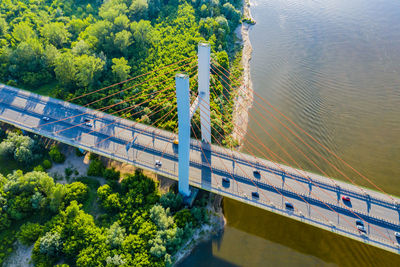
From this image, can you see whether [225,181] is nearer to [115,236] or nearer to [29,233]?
[115,236]

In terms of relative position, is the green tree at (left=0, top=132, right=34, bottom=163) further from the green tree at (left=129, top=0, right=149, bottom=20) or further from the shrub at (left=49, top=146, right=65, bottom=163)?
the green tree at (left=129, top=0, right=149, bottom=20)


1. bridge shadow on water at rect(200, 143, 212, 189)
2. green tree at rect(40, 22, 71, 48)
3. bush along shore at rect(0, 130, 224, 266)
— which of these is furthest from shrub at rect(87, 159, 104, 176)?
green tree at rect(40, 22, 71, 48)

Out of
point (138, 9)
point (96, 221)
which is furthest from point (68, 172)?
point (138, 9)

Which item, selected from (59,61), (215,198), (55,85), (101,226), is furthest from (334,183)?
(55,85)

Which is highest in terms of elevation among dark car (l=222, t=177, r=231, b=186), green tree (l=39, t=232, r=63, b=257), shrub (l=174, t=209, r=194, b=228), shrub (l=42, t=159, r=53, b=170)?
dark car (l=222, t=177, r=231, b=186)

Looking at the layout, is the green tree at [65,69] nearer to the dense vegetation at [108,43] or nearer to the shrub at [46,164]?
the dense vegetation at [108,43]

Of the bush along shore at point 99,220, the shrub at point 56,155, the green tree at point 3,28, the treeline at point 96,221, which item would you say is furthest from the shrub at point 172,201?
the green tree at point 3,28

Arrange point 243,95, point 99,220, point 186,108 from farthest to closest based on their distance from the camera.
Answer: point 243,95, point 99,220, point 186,108

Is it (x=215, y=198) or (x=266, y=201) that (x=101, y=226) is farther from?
(x=266, y=201)
